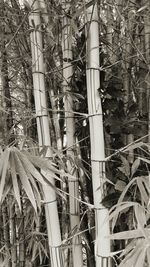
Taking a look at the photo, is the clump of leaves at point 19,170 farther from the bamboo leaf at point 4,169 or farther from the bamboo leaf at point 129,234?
the bamboo leaf at point 129,234

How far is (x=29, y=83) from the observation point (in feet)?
5.32

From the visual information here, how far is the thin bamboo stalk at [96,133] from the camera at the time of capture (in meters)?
1.14

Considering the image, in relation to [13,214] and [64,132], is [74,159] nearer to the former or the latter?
[64,132]

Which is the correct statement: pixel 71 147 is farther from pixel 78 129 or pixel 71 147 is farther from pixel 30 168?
pixel 30 168

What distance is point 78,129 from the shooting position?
1446 millimetres

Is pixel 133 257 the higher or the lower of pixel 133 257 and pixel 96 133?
the lower

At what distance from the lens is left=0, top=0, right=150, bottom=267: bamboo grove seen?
3.79 feet

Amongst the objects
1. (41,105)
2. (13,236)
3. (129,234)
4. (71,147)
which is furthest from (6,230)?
(129,234)

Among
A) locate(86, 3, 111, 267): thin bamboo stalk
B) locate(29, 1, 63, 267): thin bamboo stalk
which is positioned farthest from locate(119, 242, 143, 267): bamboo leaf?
locate(29, 1, 63, 267): thin bamboo stalk

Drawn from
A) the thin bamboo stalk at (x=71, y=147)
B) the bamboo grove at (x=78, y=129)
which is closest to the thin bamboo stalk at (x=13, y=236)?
the bamboo grove at (x=78, y=129)

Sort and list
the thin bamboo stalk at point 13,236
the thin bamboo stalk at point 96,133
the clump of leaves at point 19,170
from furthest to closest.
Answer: the thin bamboo stalk at point 13,236 < the thin bamboo stalk at point 96,133 < the clump of leaves at point 19,170

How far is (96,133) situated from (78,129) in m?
0.30

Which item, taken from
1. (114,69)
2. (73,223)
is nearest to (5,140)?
(73,223)

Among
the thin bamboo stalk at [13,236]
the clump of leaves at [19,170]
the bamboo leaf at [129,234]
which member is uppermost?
the clump of leaves at [19,170]
